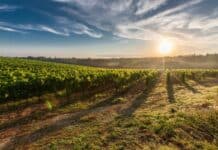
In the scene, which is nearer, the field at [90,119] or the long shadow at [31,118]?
the field at [90,119]

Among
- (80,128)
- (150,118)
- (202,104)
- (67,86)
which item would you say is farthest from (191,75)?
(80,128)

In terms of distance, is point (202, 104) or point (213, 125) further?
point (202, 104)

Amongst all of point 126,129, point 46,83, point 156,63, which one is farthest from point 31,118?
point 156,63

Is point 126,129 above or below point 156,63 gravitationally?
above

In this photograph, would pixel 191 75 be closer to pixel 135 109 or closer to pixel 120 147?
pixel 135 109

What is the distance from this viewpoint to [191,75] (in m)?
51.4

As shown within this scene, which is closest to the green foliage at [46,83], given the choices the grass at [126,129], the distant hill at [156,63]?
the grass at [126,129]

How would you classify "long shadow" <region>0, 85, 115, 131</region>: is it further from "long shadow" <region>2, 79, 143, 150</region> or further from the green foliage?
the green foliage

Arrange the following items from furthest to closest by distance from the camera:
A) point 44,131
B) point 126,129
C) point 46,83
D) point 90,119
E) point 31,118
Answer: point 46,83 < point 31,118 < point 90,119 < point 126,129 < point 44,131

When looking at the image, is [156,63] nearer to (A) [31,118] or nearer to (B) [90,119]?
(B) [90,119]

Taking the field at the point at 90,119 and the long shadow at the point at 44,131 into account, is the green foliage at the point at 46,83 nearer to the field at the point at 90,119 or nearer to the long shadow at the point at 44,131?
the field at the point at 90,119

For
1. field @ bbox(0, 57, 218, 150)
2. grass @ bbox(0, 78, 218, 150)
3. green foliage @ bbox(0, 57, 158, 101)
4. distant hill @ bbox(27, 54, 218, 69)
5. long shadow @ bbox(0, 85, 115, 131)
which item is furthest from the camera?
distant hill @ bbox(27, 54, 218, 69)

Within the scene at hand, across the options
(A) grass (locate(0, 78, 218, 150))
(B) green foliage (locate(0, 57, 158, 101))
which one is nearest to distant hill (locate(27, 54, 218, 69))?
(B) green foliage (locate(0, 57, 158, 101))

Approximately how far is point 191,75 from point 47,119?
41.2 metres
